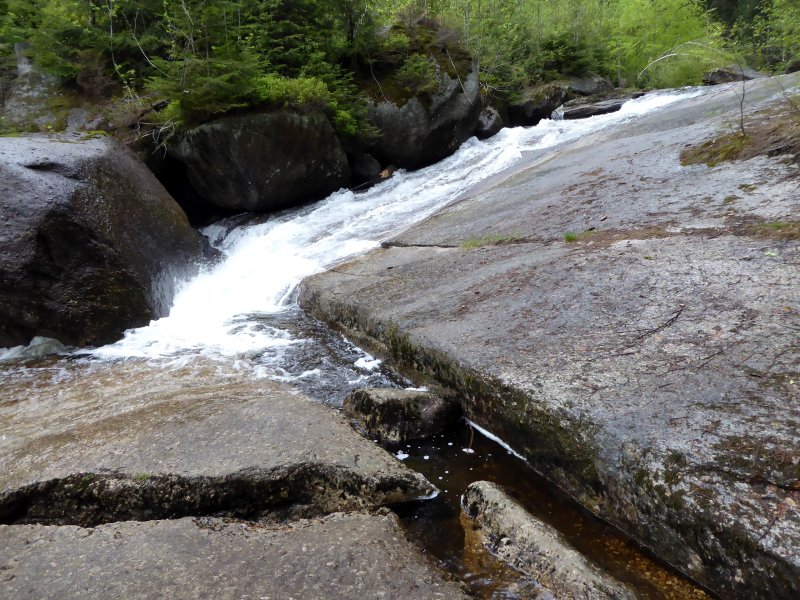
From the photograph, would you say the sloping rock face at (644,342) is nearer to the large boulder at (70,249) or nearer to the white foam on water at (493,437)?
the white foam on water at (493,437)

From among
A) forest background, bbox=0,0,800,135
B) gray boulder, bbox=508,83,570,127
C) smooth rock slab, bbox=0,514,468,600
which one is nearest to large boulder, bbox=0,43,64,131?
forest background, bbox=0,0,800,135

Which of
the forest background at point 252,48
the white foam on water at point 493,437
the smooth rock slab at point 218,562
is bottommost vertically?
the white foam on water at point 493,437

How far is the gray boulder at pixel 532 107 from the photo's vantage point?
798 inches

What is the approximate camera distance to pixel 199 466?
3.10 metres

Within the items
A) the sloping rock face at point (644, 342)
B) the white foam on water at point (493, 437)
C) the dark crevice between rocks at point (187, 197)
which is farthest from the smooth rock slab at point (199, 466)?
the dark crevice between rocks at point (187, 197)

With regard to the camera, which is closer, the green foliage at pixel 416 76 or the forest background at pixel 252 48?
the forest background at pixel 252 48

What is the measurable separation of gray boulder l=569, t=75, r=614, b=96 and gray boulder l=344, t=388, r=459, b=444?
25037mm

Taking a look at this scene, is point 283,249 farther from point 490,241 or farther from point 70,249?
point 490,241

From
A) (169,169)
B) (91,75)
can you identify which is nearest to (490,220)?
(169,169)

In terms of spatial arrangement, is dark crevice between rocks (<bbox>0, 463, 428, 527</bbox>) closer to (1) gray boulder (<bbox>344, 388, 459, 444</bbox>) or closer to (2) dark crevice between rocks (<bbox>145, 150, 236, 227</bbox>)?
(1) gray boulder (<bbox>344, 388, 459, 444</bbox>)

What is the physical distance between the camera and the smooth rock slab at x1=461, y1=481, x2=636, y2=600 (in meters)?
2.37

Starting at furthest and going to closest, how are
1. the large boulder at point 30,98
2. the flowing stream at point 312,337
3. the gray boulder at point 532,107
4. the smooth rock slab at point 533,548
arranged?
the gray boulder at point 532,107 → the large boulder at point 30,98 → the flowing stream at point 312,337 → the smooth rock slab at point 533,548

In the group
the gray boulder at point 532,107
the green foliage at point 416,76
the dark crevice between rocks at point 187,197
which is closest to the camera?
the dark crevice between rocks at point 187,197

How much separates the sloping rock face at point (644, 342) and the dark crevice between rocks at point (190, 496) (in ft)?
4.25
